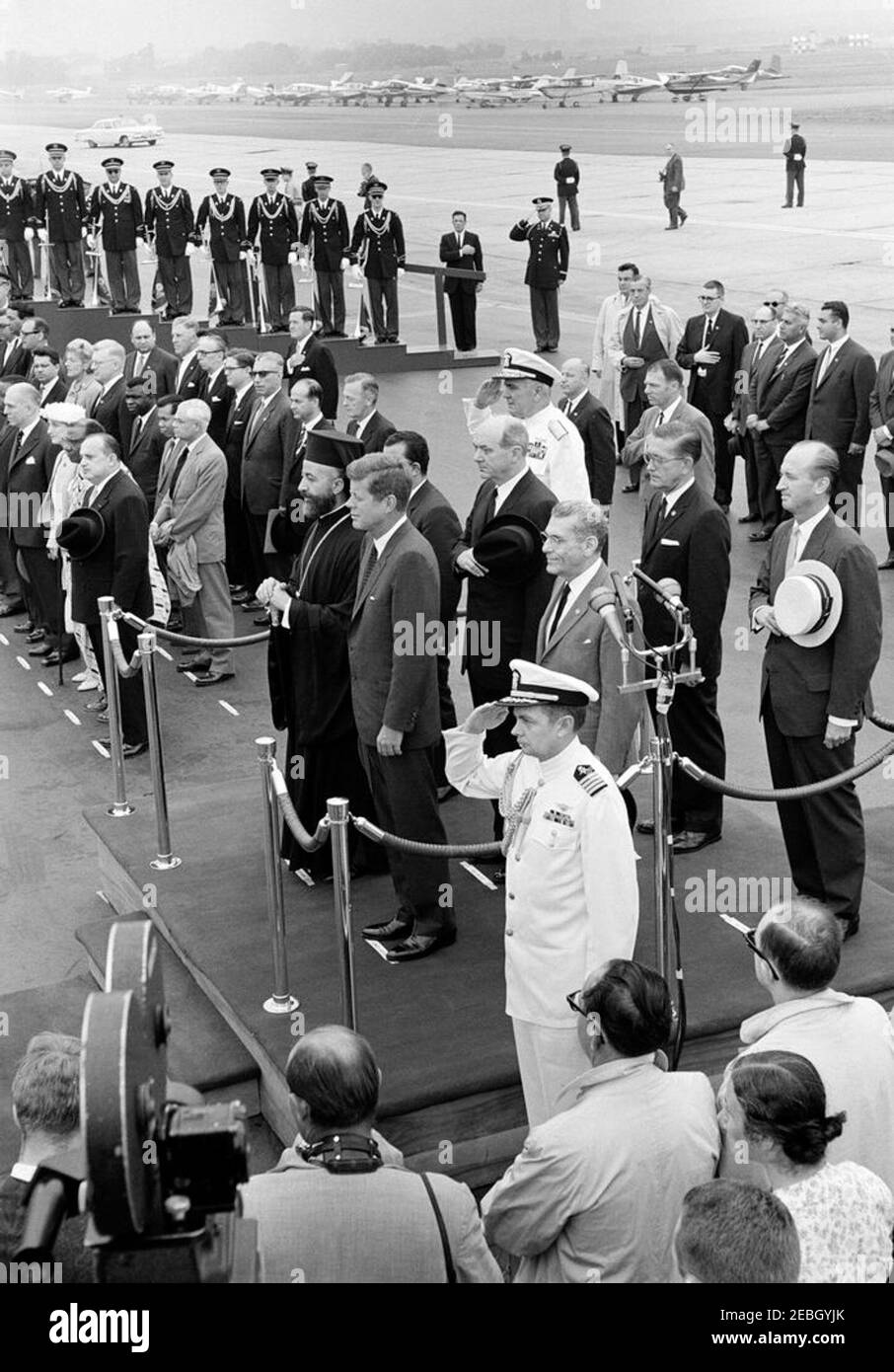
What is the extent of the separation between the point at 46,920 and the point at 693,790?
2957mm

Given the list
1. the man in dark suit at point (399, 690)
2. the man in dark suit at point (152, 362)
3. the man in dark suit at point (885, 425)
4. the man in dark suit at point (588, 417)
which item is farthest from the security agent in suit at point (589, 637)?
the man in dark suit at point (152, 362)

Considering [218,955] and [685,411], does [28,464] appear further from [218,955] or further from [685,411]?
[218,955]

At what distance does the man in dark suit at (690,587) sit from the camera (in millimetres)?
6852

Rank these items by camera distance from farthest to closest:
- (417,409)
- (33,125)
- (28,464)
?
(33,125), (417,409), (28,464)

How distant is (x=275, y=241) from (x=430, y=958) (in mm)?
16163

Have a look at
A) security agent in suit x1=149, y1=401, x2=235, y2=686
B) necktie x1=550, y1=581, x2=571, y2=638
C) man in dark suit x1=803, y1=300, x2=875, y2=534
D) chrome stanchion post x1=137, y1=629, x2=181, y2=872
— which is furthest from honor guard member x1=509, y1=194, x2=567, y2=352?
necktie x1=550, y1=581, x2=571, y2=638

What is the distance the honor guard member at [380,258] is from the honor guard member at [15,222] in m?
4.55

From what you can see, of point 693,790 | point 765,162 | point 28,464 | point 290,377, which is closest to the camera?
point 693,790

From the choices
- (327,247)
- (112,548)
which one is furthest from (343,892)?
(327,247)

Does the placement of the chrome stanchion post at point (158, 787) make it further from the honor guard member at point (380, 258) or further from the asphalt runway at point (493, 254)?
the honor guard member at point (380, 258)

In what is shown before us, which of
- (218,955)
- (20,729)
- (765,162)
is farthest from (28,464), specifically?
(765,162)

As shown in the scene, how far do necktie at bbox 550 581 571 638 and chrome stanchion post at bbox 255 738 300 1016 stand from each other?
114cm

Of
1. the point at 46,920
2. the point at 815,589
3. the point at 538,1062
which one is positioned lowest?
the point at 46,920

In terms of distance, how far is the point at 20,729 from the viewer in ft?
32.0
